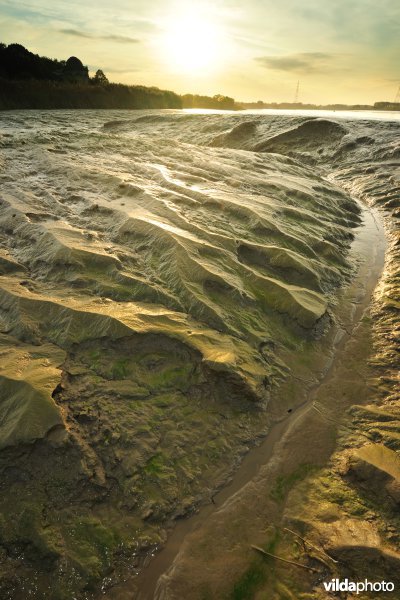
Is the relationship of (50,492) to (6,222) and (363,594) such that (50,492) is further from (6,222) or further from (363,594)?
(6,222)

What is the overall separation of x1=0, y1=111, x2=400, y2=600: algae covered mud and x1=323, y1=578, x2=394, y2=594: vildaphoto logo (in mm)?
660

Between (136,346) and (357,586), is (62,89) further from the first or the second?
(357,586)

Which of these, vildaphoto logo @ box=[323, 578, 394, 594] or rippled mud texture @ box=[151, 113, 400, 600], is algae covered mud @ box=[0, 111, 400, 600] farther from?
vildaphoto logo @ box=[323, 578, 394, 594]

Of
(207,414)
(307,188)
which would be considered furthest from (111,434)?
(307,188)

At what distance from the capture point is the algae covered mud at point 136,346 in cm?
248

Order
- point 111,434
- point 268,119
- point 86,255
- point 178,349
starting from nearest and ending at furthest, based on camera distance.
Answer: point 111,434
point 178,349
point 86,255
point 268,119

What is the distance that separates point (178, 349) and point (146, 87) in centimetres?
3454

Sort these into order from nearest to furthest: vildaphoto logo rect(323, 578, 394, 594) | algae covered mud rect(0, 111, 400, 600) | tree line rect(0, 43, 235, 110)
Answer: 1. vildaphoto logo rect(323, 578, 394, 594)
2. algae covered mud rect(0, 111, 400, 600)
3. tree line rect(0, 43, 235, 110)

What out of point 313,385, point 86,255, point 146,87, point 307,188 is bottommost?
point 313,385

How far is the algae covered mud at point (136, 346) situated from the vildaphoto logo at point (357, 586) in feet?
2.17

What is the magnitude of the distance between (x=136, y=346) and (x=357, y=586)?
2.36 metres

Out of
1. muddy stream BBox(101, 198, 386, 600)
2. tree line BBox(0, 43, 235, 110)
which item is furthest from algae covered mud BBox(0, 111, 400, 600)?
tree line BBox(0, 43, 235, 110)

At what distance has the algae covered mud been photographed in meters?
2.48

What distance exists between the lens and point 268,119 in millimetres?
18047
